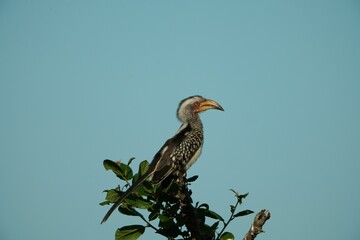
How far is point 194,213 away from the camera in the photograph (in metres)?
4.23

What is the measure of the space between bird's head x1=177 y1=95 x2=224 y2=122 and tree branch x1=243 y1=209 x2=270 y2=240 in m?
4.07

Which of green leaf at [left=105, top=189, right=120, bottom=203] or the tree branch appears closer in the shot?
the tree branch

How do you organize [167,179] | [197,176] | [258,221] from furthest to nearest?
[167,179] < [197,176] < [258,221]

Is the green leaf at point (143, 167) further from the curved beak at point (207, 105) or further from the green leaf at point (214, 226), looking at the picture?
the curved beak at point (207, 105)

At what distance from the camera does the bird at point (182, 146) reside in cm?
555

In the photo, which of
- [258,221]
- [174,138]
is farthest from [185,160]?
[258,221]

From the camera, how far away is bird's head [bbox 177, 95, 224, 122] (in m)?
7.88

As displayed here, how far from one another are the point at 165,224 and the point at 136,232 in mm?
328

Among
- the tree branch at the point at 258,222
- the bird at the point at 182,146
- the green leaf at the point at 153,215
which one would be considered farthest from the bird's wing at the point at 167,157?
the tree branch at the point at 258,222

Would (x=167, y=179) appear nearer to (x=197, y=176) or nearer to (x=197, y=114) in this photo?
(x=197, y=176)

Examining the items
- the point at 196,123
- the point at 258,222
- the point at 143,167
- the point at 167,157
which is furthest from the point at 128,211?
the point at 196,123

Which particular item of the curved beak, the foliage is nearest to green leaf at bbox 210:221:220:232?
the foliage

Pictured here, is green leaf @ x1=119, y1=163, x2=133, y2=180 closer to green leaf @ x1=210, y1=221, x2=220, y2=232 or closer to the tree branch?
green leaf @ x1=210, y1=221, x2=220, y2=232

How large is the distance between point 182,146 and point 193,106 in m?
1.42
